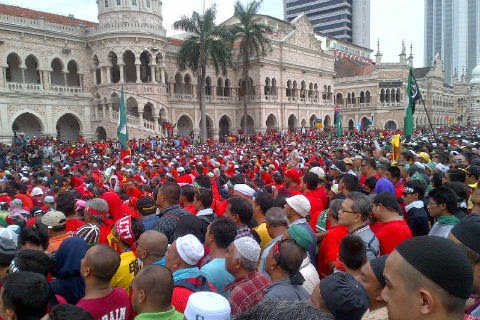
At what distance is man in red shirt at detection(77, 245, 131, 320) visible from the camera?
2.97 m

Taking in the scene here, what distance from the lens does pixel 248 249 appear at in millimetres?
3244

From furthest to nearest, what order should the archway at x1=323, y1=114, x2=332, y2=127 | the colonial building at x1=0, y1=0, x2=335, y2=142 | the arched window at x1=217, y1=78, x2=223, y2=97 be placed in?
1. the archway at x1=323, y1=114, x2=332, y2=127
2. the arched window at x1=217, y1=78, x2=223, y2=97
3. the colonial building at x1=0, y1=0, x2=335, y2=142

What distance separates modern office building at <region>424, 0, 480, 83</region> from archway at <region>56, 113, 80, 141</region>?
10794cm

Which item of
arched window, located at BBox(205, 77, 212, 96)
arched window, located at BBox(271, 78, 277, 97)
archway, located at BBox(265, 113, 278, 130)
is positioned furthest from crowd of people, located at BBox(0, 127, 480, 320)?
arched window, located at BBox(271, 78, 277, 97)

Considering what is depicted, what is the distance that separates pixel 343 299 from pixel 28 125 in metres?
30.9

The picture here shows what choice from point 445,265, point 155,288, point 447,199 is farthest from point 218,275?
point 447,199

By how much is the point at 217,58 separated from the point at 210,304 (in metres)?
29.8

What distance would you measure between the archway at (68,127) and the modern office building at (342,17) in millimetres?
73645

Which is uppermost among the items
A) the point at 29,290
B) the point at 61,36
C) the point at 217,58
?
the point at 61,36

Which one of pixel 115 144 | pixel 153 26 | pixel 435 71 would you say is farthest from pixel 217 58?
pixel 435 71

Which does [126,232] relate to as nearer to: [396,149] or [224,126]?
[396,149]

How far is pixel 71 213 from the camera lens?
5367 millimetres

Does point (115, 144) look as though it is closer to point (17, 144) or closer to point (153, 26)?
point (17, 144)

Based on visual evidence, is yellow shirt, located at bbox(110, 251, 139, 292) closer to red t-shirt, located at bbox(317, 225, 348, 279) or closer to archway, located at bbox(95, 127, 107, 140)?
red t-shirt, located at bbox(317, 225, 348, 279)
